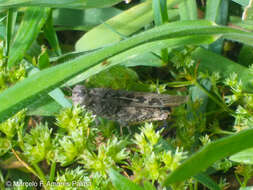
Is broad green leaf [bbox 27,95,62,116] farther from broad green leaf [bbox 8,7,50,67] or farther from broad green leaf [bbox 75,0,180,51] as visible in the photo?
broad green leaf [bbox 75,0,180,51]

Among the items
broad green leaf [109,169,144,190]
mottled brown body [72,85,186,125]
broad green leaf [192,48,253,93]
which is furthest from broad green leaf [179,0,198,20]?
broad green leaf [109,169,144,190]

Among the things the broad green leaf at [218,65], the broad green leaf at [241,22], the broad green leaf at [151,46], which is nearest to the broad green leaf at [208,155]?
the broad green leaf at [151,46]

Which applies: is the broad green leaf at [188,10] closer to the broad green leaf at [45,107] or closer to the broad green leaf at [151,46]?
the broad green leaf at [151,46]

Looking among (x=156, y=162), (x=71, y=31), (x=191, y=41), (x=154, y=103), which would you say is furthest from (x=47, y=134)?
(x=71, y=31)

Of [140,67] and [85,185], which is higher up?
[140,67]

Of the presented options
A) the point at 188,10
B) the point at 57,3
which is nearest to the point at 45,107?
the point at 57,3

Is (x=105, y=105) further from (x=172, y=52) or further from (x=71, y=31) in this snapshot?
(x=71, y=31)

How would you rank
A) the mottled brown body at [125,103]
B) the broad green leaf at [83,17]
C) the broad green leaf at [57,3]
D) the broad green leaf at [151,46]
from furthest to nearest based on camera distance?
the broad green leaf at [83,17]
the mottled brown body at [125,103]
the broad green leaf at [57,3]
the broad green leaf at [151,46]
